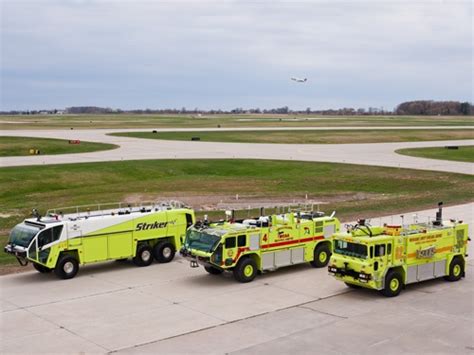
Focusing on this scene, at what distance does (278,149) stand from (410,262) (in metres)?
60.4

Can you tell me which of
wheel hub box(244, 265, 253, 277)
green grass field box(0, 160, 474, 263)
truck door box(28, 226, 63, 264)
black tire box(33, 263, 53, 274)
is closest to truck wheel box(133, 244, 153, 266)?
black tire box(33, 263, 53, 274)

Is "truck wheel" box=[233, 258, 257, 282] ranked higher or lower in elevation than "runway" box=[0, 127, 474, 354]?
higher

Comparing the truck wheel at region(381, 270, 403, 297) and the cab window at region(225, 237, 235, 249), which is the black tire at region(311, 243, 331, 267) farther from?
the truck wheel at region(381, 270, 403, 297)

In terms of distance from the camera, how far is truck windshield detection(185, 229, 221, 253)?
22594 mm

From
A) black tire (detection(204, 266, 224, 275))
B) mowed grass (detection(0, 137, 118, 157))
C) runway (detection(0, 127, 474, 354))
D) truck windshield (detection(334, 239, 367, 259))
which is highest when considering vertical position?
mowed grass (detection(0, 137, 118, 157))

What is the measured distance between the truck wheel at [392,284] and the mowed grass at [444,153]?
52430 mm

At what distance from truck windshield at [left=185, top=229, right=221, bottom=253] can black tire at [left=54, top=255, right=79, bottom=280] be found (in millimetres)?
4347

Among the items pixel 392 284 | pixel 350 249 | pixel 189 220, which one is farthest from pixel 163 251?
pixel 392 284

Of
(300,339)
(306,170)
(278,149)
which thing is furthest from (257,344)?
(278,149)

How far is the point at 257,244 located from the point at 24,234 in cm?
883

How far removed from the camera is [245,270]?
23109 millimetres

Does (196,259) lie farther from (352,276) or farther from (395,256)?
(395,256)

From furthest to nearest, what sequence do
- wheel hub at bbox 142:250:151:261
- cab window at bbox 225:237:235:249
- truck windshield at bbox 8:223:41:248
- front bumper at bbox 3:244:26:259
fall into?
wheel hub at bbox 142:250:151:261, truck windshield at bbox 8:223:41:248, front bumper at bbox 3:244:26:259, cab window at bbox 225:237:235:249

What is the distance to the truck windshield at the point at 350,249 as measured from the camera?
20.9 meters
